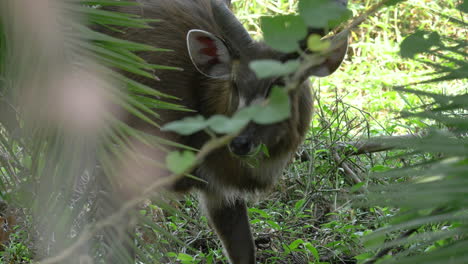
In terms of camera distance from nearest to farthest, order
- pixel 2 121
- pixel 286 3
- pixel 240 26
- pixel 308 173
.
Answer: pixel 2 121 < pixel 240 26 < pixel 308 173 < pixel 286 3

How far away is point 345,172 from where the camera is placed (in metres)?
4.59

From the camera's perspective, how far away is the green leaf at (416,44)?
1.17 metres

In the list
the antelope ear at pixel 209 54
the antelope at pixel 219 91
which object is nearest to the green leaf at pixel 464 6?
the antelope at pixel 219 91

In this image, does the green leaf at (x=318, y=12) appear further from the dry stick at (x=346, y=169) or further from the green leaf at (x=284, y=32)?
the dry stick at (x=346, y=169)

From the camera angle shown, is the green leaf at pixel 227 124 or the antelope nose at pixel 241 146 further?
the antelope nose at pixel 241 146

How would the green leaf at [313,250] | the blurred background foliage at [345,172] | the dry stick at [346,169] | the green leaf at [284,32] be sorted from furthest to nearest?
the dry stick at [346,169], the green leaf at [313,250], the blurred background foliage at [345,172], the green leaf at [284,32]

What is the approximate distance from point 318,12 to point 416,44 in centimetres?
45

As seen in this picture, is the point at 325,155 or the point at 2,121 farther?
the point at 325,155

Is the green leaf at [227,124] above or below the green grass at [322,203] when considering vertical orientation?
above

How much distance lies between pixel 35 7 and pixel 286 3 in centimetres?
648

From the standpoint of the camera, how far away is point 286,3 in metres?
7.88

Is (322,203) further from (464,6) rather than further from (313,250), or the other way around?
(464,6)

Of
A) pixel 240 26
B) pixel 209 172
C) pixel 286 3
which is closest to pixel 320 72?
pixel 240 26

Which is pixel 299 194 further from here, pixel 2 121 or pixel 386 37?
pixel 386 37
